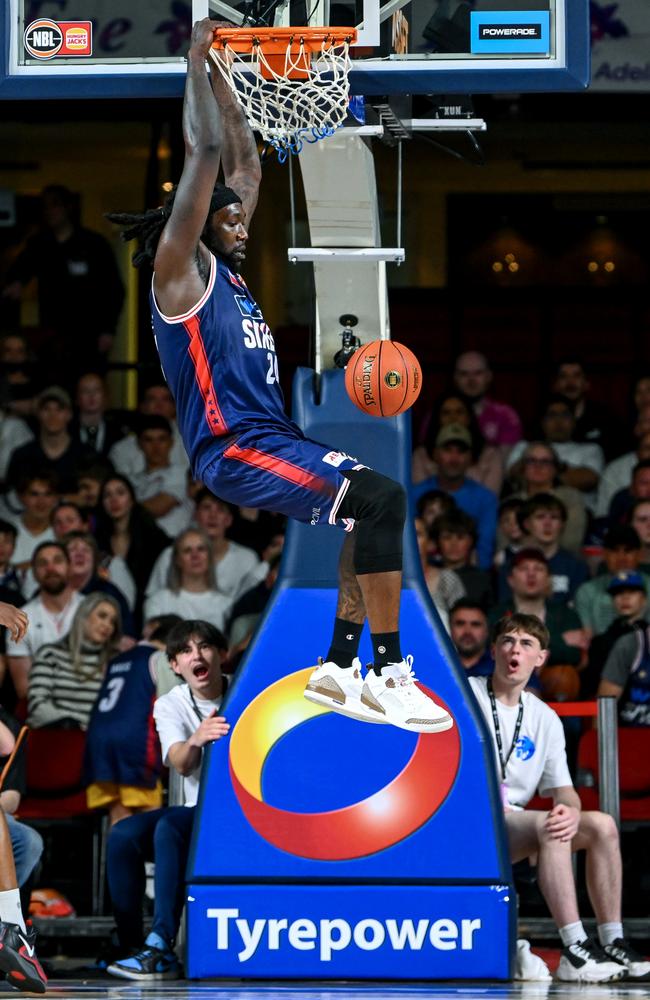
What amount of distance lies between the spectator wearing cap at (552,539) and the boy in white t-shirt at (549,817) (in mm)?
2201

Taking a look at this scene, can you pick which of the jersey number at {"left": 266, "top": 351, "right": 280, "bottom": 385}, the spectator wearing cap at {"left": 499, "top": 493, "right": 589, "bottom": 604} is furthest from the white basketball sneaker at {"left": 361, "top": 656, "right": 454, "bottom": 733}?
the spectator wearing cap at {"left": 499, "top": 493, "right": 589, "bottom": 604}

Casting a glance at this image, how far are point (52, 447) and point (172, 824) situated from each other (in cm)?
478

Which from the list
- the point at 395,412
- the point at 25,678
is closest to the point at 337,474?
the point at 395,412

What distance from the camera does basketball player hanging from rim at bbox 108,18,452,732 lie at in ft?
21.6

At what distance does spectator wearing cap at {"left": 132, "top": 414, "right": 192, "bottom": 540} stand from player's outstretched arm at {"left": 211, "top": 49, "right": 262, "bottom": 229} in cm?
562

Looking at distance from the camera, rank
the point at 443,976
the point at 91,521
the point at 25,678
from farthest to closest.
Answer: the point at 91,521, the point at 25,678, the point at 443,976

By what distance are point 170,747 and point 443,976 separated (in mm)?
1686

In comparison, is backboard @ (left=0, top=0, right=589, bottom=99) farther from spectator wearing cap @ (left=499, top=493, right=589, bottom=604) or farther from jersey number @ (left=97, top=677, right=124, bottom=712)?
spectator wearing cap @ (left=499, top=493, right=589, bottom=604)

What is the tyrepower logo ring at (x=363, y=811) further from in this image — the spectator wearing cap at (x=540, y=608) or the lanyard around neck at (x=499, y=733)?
the spectator wearing cap at (x=540, y=608)

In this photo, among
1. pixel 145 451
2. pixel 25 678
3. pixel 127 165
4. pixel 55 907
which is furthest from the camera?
pixel 127 165

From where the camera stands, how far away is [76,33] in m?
7.34

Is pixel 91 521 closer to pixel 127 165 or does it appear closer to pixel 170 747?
pixel 170 747

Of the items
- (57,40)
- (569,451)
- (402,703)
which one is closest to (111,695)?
(402,703)

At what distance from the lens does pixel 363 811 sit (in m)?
8.58
